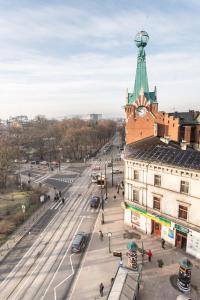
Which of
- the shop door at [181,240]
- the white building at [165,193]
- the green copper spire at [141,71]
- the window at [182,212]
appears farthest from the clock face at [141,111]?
the shop door at [181,240]

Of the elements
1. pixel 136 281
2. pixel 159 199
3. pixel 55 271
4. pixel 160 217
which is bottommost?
pixel 55 271

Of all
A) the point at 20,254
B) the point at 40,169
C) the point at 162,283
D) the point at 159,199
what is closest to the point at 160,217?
the point at 159,199

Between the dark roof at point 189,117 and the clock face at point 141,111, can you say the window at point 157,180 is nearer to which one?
the clock face at point 141,111

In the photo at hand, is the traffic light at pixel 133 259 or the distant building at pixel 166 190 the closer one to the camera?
the traffic light at pixel 133 259

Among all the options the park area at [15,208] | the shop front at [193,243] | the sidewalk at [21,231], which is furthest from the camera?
the park area at [15,208]

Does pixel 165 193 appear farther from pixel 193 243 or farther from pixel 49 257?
pixel 49 257

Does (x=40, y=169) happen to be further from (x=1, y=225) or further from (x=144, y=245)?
(x=144, y=245)

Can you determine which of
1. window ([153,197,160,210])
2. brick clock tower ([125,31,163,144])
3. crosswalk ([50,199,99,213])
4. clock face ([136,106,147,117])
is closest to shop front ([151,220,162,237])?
window ([153,197,160,210])
